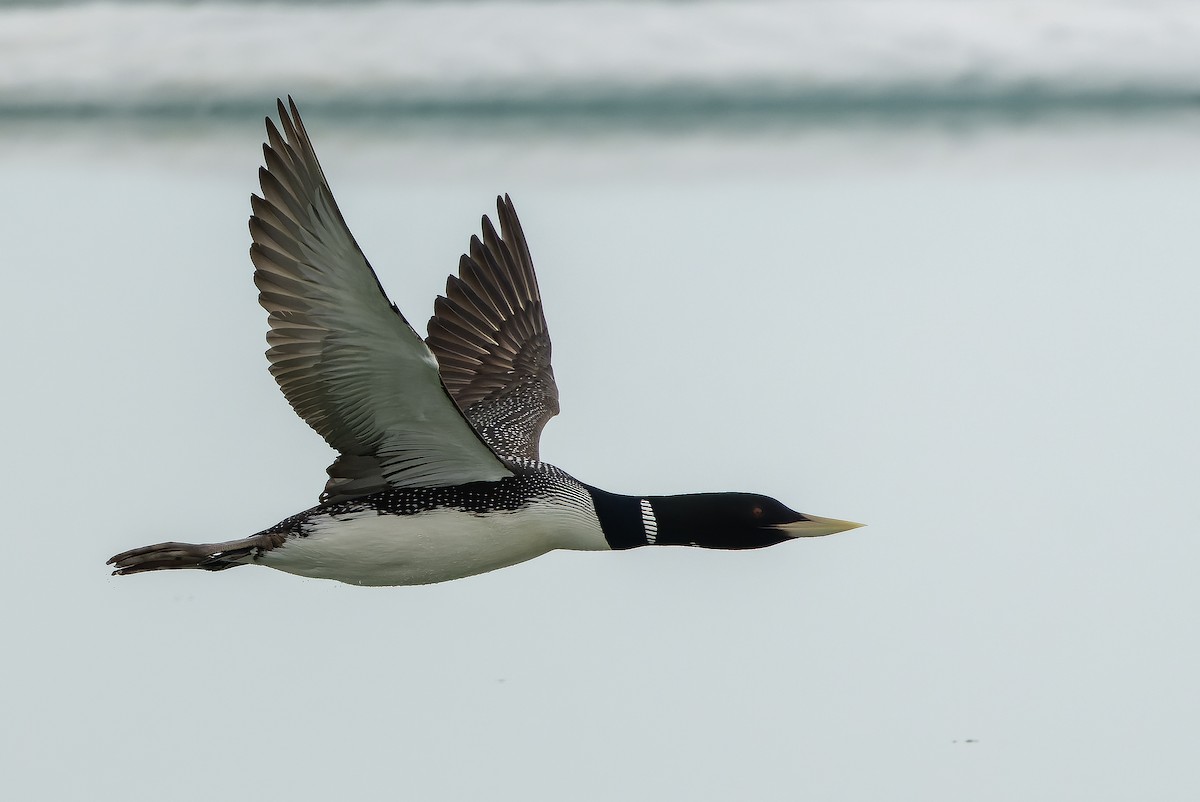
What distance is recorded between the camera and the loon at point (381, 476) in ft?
12.5

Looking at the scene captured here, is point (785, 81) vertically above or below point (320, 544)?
above

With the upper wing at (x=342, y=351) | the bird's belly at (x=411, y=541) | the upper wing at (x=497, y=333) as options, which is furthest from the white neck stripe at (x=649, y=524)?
the upper wing at (x=497, y=333)

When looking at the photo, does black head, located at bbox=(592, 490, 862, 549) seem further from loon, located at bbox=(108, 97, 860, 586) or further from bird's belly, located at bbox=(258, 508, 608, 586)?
bird's belly, located at bbox=(258, 508, 608, 586)

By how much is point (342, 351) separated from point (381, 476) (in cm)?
41

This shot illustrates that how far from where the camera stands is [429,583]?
435 centimetres

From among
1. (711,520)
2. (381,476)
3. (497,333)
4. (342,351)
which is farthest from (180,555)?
(497,333)

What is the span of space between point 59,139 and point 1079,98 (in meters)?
6.91

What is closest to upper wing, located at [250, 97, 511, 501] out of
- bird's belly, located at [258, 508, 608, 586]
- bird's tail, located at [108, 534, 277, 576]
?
bird's belly, located at [258, 508, 608, 586]

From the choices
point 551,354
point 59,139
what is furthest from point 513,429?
point 59,139

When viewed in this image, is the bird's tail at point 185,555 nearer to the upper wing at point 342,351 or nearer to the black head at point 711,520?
the upper wing at point 342,351

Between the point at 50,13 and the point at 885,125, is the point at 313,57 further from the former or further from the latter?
the point at 885,125

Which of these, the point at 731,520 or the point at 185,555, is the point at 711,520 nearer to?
the point at 731,520

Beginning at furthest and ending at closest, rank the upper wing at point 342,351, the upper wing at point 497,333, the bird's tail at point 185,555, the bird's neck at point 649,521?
the upper wing at point 497,333, the bird's neck at point 649,521, the bird's tail at point 185,555, the upper wing at point 342,351

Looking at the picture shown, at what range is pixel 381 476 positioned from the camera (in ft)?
13.8
